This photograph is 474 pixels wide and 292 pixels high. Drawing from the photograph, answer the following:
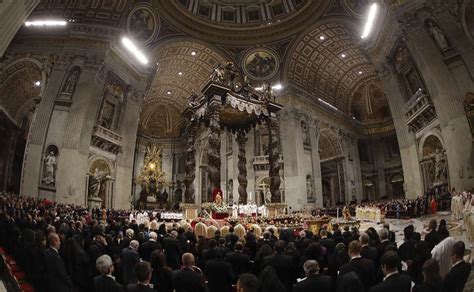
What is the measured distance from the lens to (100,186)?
18.3m

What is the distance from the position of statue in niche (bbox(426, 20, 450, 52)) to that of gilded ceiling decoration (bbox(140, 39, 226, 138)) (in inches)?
544

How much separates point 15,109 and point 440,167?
2437 cm

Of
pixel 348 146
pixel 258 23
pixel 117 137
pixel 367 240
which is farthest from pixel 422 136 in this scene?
pixel 117 137

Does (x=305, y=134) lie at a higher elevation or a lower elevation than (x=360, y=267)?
higher

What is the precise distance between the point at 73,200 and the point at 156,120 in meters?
17.4

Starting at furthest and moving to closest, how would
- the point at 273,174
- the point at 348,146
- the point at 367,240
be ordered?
the point at 348,146 → the point at 273,174 → the point at 367,240

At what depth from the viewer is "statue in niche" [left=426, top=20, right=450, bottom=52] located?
1380 cm

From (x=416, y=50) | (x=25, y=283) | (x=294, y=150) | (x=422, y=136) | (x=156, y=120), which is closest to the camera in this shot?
(x=25, y=283)

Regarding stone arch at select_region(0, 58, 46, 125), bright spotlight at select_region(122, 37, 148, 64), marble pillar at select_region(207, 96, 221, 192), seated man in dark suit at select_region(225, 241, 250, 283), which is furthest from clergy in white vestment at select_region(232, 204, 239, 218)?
bright spotlight at select_region(122, 37, 148, 64)

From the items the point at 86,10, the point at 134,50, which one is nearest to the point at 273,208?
the point at 134,50

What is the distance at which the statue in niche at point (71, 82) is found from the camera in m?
16.8

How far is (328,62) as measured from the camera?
2545cm

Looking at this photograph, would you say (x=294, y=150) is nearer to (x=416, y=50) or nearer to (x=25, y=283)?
(x=416, y=50)

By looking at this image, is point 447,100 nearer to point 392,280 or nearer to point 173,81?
point 392,280
